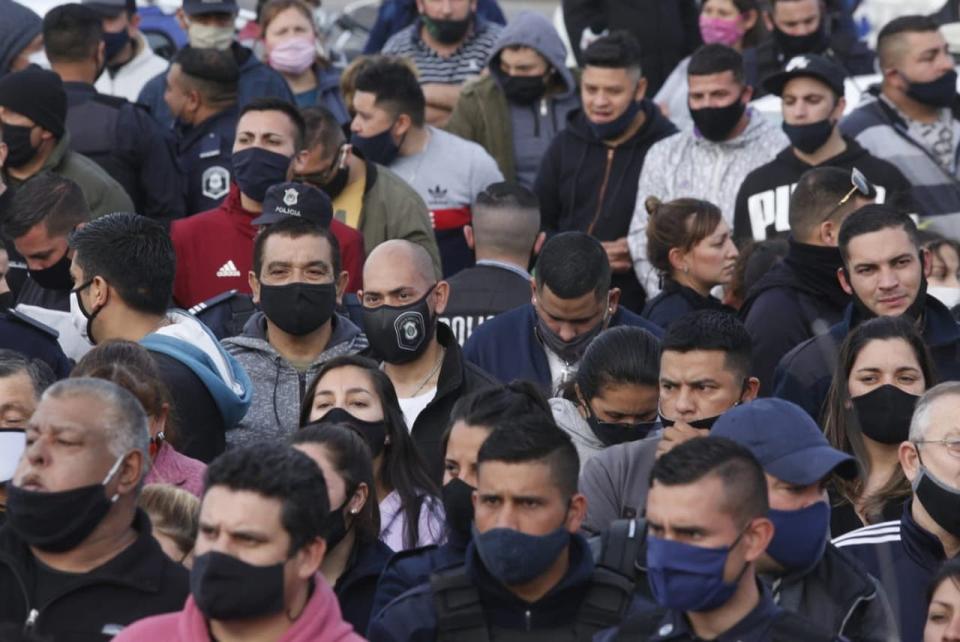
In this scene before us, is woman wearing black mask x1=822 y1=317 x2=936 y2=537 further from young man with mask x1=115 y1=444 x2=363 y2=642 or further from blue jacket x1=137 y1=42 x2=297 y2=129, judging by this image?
blue jacket x1=137 y1=42 x2=297 y2=129

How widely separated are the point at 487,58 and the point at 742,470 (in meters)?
8.33

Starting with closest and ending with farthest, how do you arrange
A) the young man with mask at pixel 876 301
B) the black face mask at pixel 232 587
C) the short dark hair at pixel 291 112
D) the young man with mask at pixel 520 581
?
the black face mask at pixel 232 587, the young man with mask at pixel 520 581, the young man with mask at pixel 876 301, the short dark hair at pixel 291 112

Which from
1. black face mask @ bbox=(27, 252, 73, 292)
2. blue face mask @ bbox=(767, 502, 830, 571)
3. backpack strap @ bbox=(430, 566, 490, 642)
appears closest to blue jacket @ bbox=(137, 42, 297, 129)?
black face mask @ bbox=(27, 252, 73, 292)

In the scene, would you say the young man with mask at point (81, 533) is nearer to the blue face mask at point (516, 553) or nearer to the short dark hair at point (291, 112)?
the blue face mask at point (516, 553)

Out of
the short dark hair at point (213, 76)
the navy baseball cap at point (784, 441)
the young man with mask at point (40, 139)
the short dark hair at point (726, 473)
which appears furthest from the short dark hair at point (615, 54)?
the short dark hair at point (726, 473)

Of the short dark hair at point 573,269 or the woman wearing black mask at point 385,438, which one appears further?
the short dark hair at point 573,269

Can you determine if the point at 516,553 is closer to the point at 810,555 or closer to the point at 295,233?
the point at 810,555

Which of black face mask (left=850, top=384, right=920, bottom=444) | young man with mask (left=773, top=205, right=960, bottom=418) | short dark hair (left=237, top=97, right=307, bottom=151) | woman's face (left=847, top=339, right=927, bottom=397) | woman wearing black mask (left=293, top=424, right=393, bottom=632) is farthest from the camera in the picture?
short dark hair (left=237, top=97, right=307, bottom=151)

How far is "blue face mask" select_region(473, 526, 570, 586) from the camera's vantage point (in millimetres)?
6672

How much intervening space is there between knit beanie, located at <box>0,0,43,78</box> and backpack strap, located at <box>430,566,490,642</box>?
24.4 ft

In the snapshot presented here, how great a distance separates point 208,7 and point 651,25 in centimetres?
292

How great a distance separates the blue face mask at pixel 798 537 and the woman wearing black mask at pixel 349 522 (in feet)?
4.26

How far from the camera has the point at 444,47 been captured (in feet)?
48.3

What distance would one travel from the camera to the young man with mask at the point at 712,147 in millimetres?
12414
